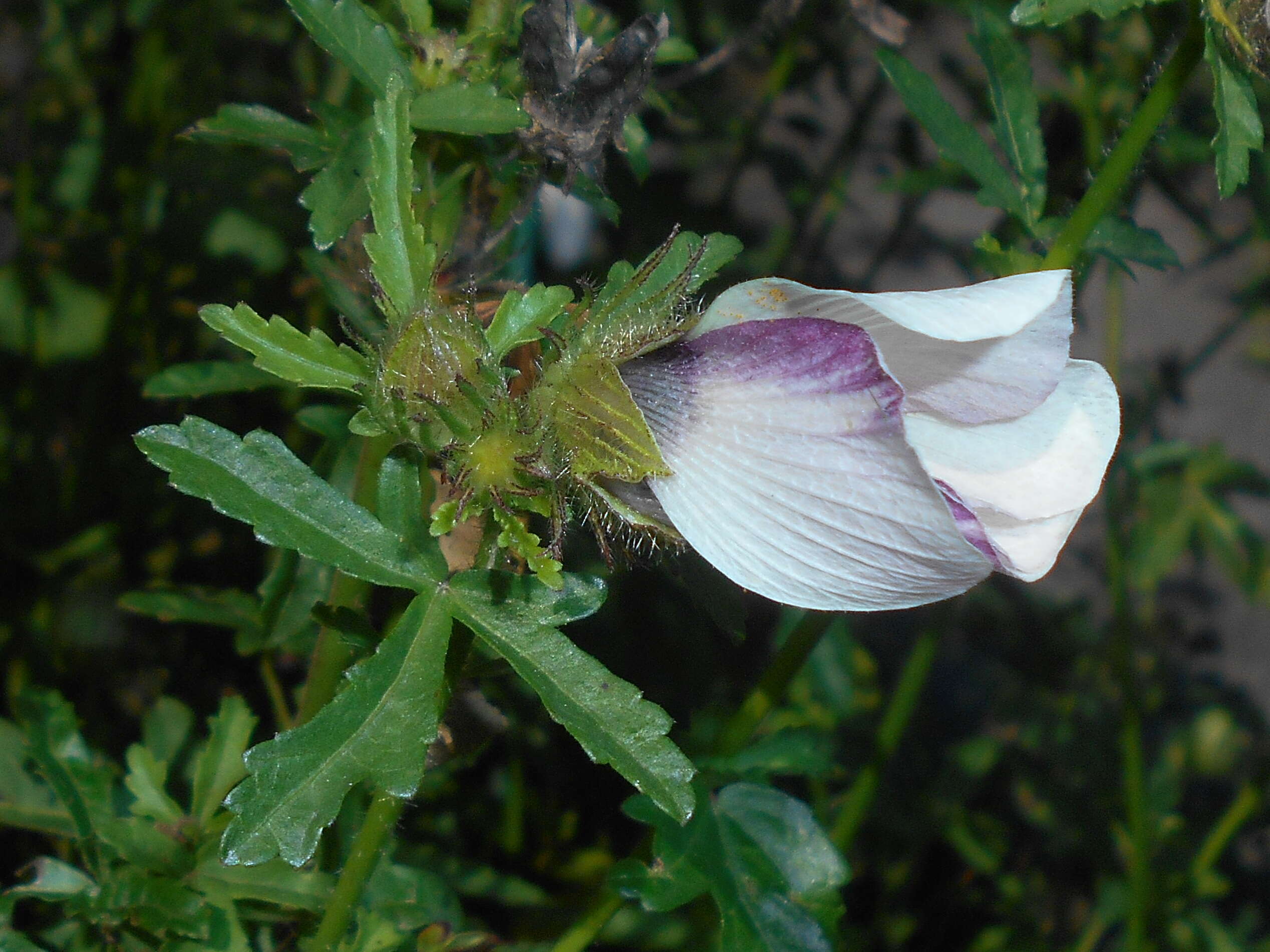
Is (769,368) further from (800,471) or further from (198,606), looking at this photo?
(198,606)

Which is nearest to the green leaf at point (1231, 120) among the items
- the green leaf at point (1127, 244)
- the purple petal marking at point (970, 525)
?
the green leaf at point (1127, 244)

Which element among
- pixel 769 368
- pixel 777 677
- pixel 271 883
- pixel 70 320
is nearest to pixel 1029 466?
pixel 769 368

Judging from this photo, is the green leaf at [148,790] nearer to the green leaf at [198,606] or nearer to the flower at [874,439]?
the green leaf at [198,606]

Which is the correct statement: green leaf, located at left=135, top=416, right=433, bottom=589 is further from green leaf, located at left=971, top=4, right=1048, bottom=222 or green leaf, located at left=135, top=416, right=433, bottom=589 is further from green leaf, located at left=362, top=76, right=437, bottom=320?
green leaf, located at left=971, top=4, right=1048, bottom=222

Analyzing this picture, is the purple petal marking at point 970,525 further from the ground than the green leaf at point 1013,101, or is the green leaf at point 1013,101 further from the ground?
the green leaf at point 1013,101

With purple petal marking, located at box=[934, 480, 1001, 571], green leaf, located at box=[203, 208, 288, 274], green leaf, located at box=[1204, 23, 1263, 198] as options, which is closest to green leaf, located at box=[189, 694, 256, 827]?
purple petal marking, located at box=[934, 480, 1001, 571]

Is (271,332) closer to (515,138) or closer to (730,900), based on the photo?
(515,138)
